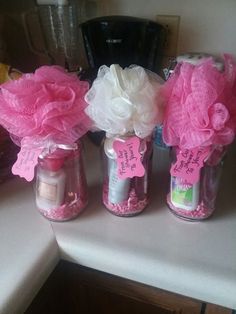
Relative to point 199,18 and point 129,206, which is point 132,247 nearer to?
point 129,206

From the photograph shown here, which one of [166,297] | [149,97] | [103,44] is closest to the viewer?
[149,97]

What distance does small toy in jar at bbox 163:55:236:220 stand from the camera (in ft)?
→ 1.57

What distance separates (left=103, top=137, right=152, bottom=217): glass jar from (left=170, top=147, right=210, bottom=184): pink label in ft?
0.22

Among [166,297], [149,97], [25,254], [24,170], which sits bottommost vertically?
[166,297]

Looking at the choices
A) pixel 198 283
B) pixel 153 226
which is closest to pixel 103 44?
pixel 153 226

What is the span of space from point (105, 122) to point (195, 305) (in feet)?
1.23

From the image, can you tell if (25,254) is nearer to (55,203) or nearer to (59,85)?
(55,203)

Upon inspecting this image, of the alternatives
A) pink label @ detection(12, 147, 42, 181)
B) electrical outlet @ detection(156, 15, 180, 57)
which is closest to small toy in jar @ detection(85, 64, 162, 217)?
pink label @ detection(12, 147, 42, 181)

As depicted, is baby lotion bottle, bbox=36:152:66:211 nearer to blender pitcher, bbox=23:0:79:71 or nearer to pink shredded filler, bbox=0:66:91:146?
pink shredded filler, bbox=0:66:91:146

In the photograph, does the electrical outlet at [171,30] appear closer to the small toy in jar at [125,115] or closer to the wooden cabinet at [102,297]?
the small toy in jar at [125,115]

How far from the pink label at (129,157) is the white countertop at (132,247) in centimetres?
13

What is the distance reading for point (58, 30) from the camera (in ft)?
3.05

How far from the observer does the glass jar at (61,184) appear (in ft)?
1.93

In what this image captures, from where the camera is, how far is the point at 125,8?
35.4 inches
